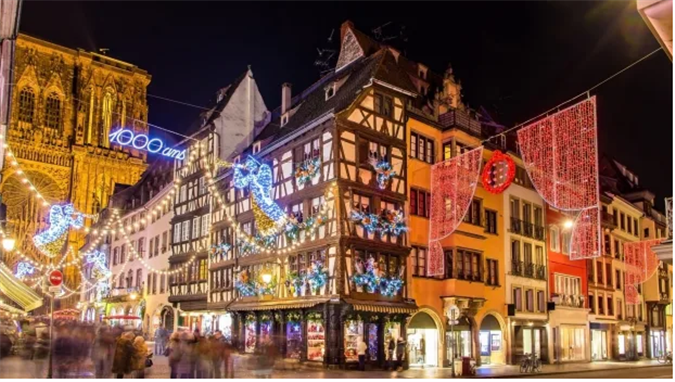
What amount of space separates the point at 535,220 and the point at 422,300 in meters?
9.22

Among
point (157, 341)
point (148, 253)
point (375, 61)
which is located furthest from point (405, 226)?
point (148, 253)

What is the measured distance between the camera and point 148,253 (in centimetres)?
4162

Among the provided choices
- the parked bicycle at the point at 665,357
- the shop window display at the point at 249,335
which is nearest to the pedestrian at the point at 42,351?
the shop window display at the point at 249,335

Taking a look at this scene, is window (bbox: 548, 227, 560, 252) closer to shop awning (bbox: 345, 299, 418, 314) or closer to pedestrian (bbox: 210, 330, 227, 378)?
shop awning (bbox: 345, 299, 418, 314)

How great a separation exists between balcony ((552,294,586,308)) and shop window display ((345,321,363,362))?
12567 mm

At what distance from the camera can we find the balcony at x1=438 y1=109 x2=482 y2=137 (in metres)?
28.7

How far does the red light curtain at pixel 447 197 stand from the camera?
2580 cm

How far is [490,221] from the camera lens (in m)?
30.1

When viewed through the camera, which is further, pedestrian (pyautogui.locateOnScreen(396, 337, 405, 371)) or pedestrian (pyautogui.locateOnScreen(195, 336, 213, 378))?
pedestrian (pyautogui.locateOnScreen(396, 337, 405, 371))

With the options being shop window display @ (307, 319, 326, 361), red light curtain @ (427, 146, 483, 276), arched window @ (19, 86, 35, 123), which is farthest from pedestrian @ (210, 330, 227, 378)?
arched window @ (19, 86, 35, 123)

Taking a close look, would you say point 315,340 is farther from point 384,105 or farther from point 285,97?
point 285,97

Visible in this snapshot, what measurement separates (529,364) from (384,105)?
10.6 metres

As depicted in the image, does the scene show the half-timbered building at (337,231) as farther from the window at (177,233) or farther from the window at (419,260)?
the window at (177,233)

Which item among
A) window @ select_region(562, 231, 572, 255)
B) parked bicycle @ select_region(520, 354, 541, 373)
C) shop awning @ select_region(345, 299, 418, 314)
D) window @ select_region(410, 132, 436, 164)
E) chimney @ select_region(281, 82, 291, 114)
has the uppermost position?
chimney @ select_region(281, 82, 291, 114)
